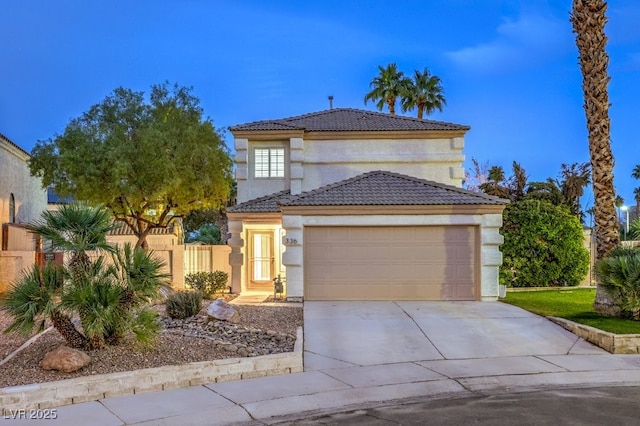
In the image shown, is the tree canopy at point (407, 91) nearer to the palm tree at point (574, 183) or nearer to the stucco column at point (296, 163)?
the palm tree at point (574, 183)

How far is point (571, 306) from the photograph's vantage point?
16516mm

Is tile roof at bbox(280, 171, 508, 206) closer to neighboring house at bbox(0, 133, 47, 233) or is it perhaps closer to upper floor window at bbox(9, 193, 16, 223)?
neighboring house at bbox(0, 133, 47, 233)

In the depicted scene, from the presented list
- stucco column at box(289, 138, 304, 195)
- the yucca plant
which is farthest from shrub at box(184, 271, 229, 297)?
the yucca plant

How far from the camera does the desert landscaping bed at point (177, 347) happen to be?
29.0 ft

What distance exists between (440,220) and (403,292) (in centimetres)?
246

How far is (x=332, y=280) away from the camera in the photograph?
17.2 meters

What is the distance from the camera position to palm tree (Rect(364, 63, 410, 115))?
134ft

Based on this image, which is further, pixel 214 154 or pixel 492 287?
pixel 214 154

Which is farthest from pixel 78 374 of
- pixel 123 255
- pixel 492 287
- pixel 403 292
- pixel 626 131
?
pixel 626 131

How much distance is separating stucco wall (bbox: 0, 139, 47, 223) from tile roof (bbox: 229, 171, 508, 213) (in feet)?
46.7

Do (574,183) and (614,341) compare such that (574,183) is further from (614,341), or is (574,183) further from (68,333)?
(68,333)

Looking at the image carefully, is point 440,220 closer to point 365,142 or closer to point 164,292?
point 365,142

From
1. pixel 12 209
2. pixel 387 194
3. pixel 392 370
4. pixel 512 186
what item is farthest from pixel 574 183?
pixel 12 209

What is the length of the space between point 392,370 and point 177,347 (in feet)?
12.9
